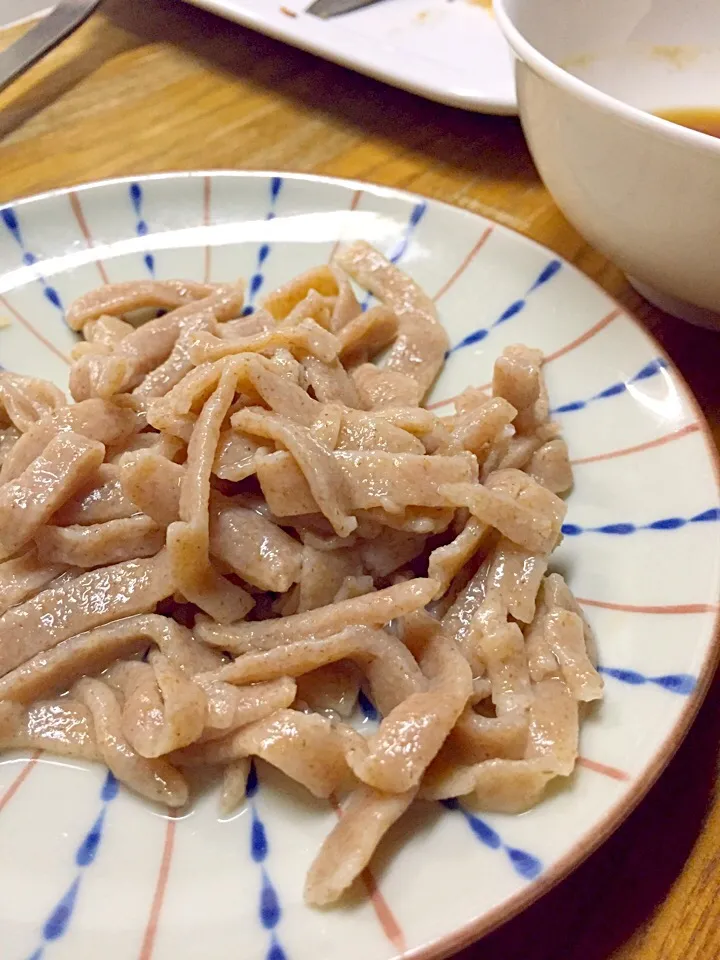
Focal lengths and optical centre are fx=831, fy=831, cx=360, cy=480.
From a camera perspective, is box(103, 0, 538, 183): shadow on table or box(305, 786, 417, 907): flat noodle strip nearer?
box(305, 786, 417, 907): flat noodle strip

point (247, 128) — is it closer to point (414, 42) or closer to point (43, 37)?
point (414, 42)

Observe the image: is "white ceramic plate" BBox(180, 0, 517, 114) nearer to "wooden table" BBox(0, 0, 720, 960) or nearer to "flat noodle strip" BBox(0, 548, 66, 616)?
"wooden table" BBox(0, 0, 720, 960)

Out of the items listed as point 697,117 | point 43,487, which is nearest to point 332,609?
point 43,487

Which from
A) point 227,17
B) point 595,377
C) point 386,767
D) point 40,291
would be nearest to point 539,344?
point 595,377

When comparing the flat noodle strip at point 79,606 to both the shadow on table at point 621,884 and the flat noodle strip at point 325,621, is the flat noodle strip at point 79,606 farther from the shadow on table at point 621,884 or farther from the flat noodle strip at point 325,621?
the shadow on table at point 621,884

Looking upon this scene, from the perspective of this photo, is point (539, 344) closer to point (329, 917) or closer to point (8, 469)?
point (8, 469)

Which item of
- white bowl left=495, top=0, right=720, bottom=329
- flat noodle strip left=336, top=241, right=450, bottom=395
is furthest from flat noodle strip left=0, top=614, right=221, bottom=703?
white bowl left=495, top=0, right=720, bottom=329

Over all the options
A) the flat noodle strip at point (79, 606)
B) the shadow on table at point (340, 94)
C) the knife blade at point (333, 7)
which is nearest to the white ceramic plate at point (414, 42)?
the knife blade at point (333, 7)
